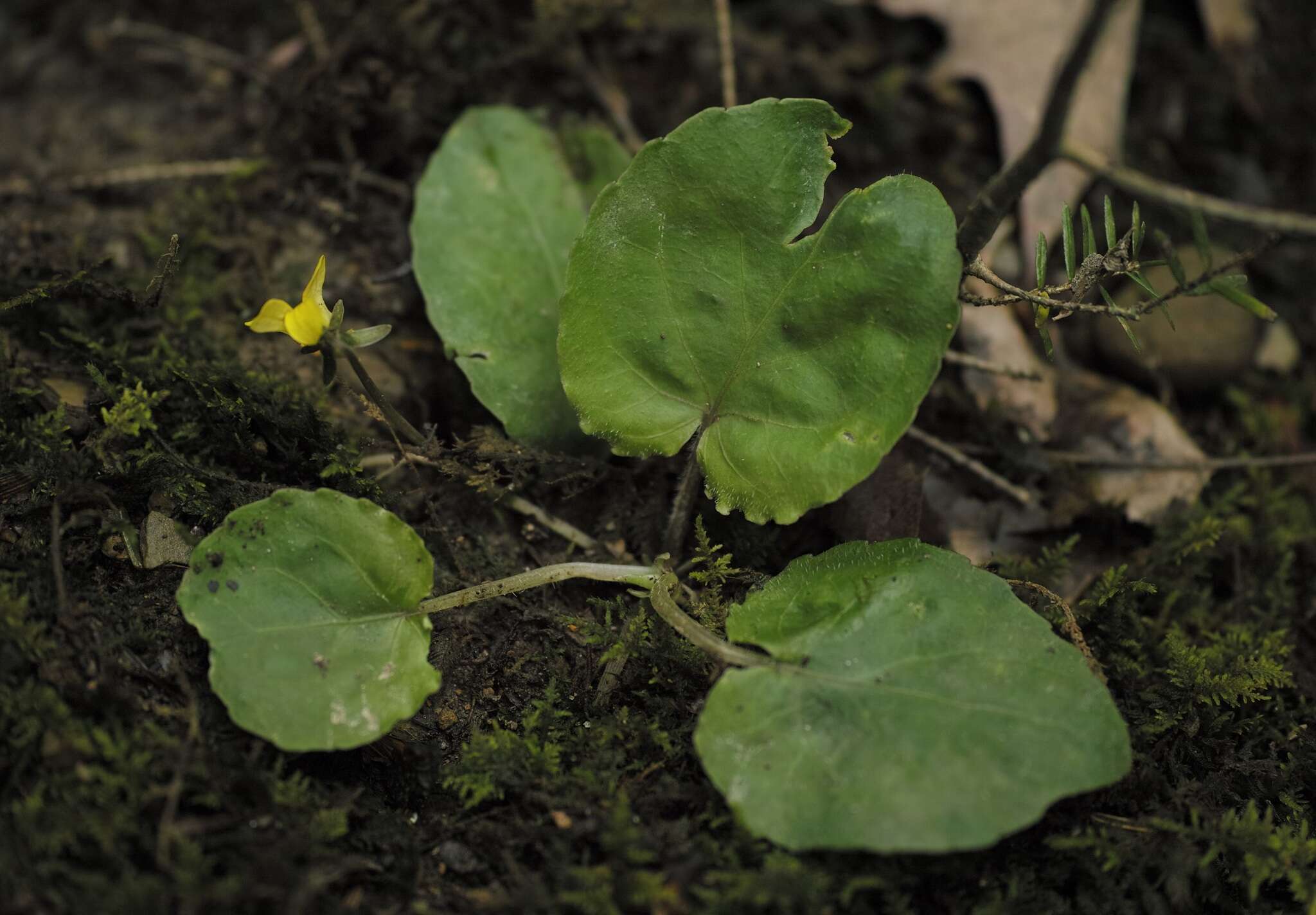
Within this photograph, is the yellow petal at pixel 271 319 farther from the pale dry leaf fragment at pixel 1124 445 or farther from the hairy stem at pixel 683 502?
the pale dry leaf fragment at pixel 1124 445

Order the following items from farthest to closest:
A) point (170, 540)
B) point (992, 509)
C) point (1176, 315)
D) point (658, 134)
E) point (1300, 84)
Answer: point (1300, 84) → point (658, 134) → point (1176, 315) → point (992, 509) → point (170, 540)

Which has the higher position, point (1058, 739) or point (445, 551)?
point (1058, 739)

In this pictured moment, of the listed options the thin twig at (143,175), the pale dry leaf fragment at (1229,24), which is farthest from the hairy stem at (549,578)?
the pale dry leaf fragment at (1229,24)

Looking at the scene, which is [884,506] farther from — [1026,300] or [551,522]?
[551,522]

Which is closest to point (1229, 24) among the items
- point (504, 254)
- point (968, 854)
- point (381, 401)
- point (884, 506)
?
point (884, 506)

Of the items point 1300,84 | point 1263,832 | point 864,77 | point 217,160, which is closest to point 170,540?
point 217,160

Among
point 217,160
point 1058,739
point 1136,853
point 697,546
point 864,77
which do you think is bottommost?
point 1136,853

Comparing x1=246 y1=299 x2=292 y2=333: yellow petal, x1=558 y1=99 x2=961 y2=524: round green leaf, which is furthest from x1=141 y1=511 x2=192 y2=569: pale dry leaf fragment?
x1=558 y1=99 x2=961 y2=524: round green leaf

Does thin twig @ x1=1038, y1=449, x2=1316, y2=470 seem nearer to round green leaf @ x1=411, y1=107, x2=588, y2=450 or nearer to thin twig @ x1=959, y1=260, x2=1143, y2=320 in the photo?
thin twig @ x1=959, y1=260, x2=1143, y2=320

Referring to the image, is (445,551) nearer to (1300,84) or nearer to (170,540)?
(170,540)
